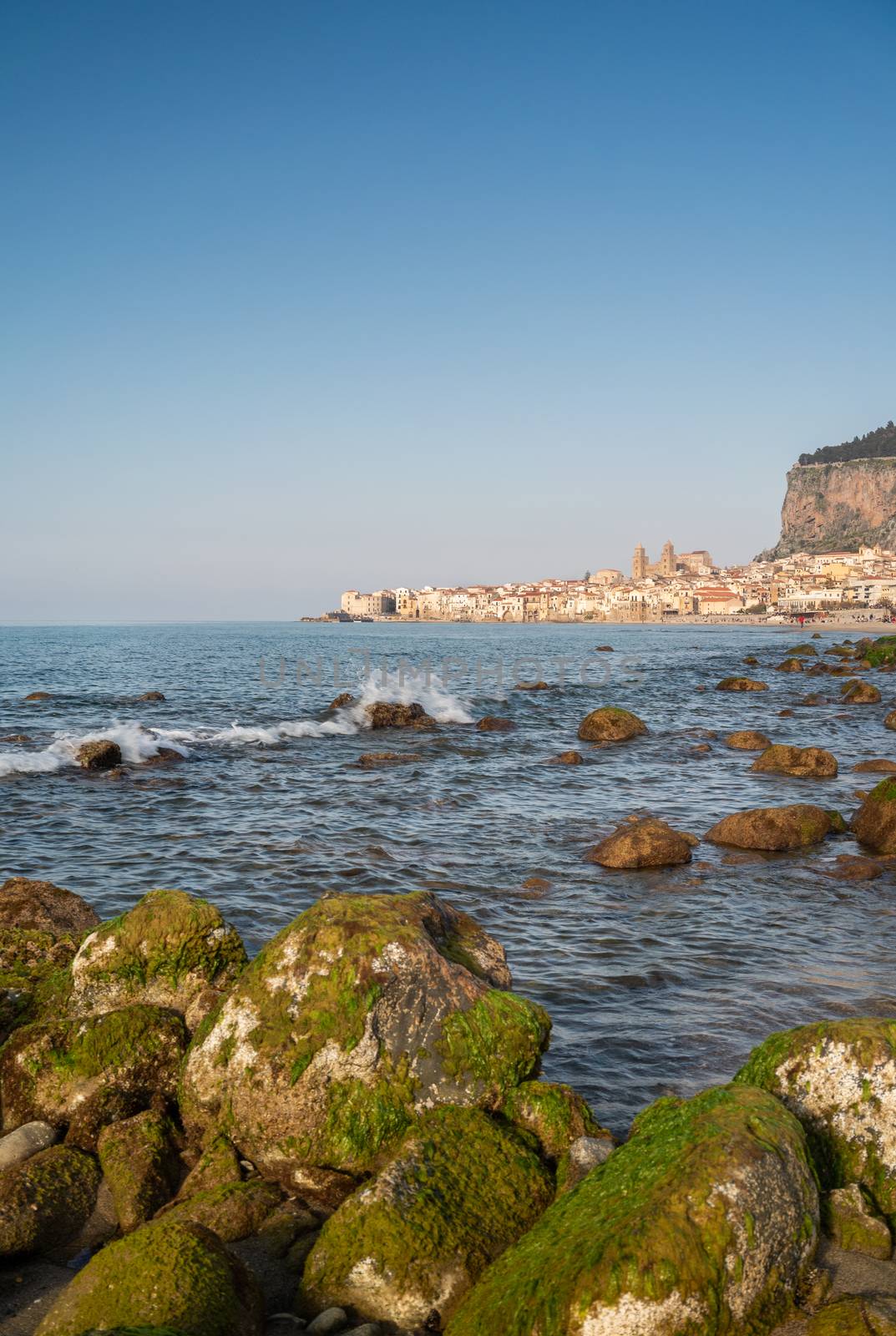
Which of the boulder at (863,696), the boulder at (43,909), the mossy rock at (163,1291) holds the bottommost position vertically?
the boulder at (863,696)

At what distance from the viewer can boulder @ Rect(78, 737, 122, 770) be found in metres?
23.2

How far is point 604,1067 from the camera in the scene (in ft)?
25.5

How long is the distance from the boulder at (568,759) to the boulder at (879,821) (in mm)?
9208

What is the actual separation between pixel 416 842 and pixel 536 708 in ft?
77.7

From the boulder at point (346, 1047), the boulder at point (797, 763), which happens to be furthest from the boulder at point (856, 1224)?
the boulder at point (797, 763)

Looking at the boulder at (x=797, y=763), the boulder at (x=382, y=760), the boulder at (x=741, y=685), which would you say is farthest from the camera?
the boulder at (x=741, y=685)

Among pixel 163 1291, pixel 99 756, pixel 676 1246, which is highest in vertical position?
pixel 676 1246

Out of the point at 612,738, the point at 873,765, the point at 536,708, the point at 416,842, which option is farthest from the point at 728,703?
the point at 416,842

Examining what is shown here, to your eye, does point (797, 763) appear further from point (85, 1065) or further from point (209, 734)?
point (85, 1065)

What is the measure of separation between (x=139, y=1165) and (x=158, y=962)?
1792 mm

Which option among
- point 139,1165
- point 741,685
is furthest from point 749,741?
point 139,1165

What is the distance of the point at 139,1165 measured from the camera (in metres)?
5.58

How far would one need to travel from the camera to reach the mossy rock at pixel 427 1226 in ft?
15.0

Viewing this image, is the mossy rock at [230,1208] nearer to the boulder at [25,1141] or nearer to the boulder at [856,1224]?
the boulder at [25,1141]
